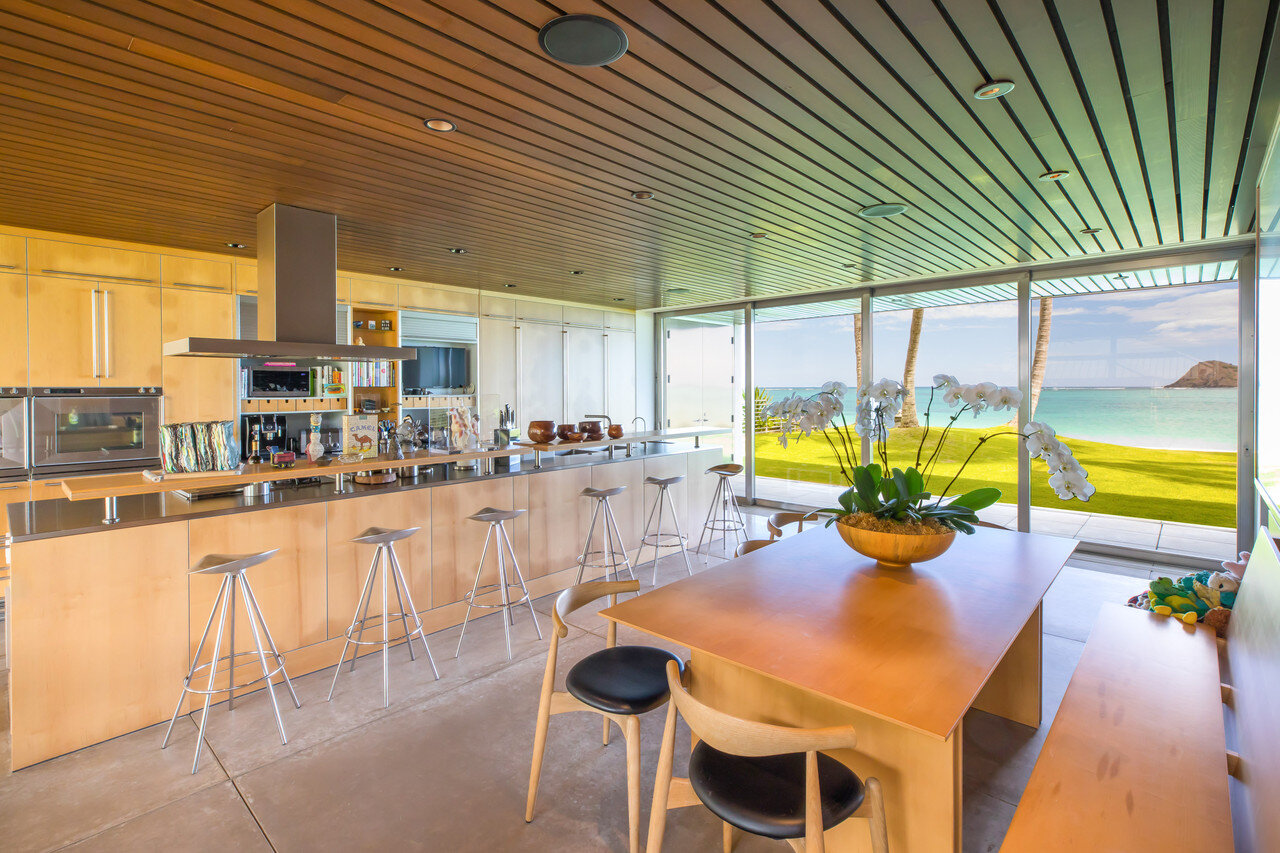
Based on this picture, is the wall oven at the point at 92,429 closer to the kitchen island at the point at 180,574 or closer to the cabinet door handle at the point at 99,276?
the cabinet door handle at the point at 99,276

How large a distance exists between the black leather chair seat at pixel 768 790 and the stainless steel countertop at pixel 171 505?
2.65m

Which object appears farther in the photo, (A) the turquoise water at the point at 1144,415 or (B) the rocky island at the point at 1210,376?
(A) the turquoise water at the point at 1144,415

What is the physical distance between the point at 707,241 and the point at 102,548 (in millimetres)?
3990

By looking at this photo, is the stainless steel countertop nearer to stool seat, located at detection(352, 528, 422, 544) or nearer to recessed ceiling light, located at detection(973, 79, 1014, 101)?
stool seat, located at detection(352, 528, 422, 544)

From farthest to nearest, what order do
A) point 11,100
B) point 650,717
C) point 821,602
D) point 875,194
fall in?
point 875,194 < point 650,717 < point 11,100 < point 821,602

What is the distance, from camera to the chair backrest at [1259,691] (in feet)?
3.99

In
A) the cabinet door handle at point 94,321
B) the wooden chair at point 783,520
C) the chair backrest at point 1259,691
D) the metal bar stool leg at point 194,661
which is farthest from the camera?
the cabinet door handle at point 94,321

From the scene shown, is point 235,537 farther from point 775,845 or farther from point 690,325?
point 690,325

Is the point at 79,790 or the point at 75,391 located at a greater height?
the point at 75,391

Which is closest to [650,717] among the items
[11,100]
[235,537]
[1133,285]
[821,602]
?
[821,602]

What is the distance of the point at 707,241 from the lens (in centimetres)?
453

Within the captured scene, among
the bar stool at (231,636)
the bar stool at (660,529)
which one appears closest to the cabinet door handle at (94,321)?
the bar stool at (231,636)

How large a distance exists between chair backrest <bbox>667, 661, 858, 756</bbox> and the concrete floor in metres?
0.96

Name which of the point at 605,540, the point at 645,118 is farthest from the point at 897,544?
the point at 605,540
